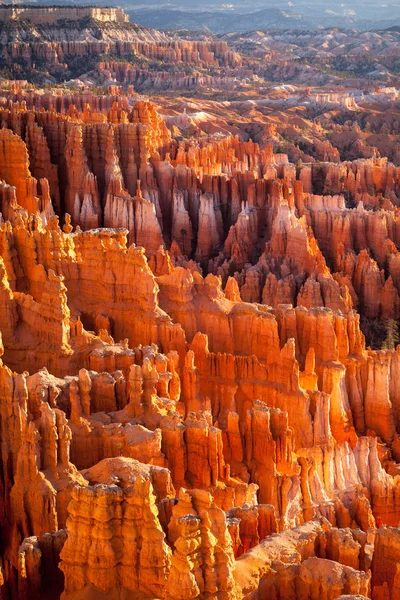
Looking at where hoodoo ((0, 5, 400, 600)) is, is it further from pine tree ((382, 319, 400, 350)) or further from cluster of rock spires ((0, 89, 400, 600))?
pine tree ((382, 319, 400, 350))

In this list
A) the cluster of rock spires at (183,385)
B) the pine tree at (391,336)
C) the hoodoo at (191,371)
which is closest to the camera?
the cluster of rock spires at (183,385)

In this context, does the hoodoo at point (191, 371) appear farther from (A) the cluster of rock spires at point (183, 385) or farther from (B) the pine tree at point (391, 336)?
(B) the pine tree at point (391, 336)

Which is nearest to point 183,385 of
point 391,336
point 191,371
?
point 191,371

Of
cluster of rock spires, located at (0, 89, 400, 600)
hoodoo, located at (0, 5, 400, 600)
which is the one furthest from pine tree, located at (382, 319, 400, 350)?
cluster of rock spires, located at (0, 89, 400, 600)

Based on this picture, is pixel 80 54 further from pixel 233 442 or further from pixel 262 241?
pixel 233 442

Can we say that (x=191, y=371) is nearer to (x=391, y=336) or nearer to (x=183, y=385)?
(x=183, y=385)

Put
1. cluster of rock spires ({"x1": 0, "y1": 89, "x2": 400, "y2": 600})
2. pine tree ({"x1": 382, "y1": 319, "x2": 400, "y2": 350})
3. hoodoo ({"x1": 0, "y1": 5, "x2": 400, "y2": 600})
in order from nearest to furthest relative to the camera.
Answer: cluster of rock spires ({"x1": 0, "y1": 89, "x2": 400, "y2": 600}), hoodoo ({"x1": 0, "y1": 5, "x2": 400, "y2": 600}), pine tree ({"x1": 382, "y1": 319, "x2": 400, "y2": 350})

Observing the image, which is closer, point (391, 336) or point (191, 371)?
A: point (191, 371)

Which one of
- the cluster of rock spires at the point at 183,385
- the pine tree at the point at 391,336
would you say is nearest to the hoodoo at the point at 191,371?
the cluster of rock spires at the point at 183,385
